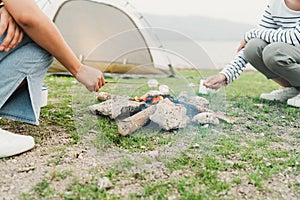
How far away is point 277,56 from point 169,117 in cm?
75

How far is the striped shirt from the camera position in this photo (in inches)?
75.0

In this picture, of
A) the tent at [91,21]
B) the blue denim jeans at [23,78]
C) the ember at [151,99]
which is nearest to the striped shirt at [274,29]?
the ember at [151,99]

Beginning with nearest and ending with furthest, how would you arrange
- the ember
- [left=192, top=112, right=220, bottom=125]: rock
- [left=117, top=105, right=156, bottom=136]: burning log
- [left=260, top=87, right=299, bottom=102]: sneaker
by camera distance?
[left=117, top=105, right=156, bottom=136]: burning log
[left=192, top=112, right=220, bottom=125]: rock
the ember
[left=260, top=87, right=299, bottom=102]: sneaker

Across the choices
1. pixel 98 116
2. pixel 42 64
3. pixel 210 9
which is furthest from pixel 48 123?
pixel 210 9

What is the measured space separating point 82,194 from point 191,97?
0.79m

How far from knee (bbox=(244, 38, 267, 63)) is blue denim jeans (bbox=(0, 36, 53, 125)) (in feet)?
3.65

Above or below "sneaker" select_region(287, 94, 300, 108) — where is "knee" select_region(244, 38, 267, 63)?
above

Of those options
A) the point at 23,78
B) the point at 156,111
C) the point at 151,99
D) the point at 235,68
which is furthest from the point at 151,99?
the point at 23,78

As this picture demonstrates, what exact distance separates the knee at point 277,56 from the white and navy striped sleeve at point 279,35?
44 millimetres

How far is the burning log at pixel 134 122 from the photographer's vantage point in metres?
1.52

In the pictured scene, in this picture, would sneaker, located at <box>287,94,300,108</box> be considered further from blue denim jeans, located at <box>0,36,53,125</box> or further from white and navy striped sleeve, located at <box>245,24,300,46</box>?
blue denim jeans, located at <box>0,36,53,125</box>

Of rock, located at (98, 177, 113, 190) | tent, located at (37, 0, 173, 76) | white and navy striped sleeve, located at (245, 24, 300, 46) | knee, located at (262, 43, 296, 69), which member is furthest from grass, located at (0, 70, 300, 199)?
tent, located at (37, 0, 173, 76)

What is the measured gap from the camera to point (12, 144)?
4.29 feet

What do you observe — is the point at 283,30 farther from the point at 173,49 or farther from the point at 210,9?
the point at 210,9
